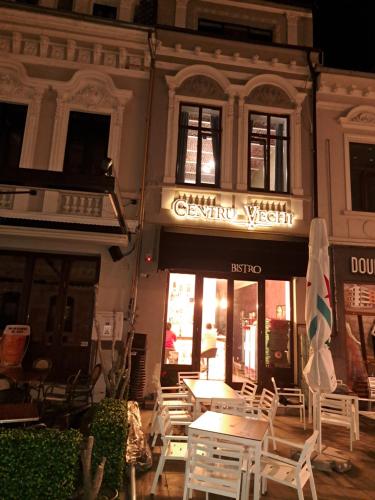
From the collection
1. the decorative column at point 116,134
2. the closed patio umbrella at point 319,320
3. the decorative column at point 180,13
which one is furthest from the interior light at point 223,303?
the decorative column at point 180,13

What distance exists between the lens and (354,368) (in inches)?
356

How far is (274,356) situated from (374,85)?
7.65 m

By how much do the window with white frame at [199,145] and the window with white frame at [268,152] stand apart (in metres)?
0.88

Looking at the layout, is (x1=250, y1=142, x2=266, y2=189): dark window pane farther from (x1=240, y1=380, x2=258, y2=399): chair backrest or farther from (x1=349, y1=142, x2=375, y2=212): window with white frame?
(x1=240, y1=380, x2=258, y2=399): chair backrest

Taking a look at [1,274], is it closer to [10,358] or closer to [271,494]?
[10,358]

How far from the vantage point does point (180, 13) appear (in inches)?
403

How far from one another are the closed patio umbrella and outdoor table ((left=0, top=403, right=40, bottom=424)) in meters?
3.61

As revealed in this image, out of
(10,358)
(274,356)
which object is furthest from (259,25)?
(10,358)

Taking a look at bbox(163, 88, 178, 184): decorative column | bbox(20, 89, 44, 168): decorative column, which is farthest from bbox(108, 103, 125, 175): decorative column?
bbox(20, 89, 44, 168): decorative column

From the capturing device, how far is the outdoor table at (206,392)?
5.48 m

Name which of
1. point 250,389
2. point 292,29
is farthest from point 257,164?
point 250,389

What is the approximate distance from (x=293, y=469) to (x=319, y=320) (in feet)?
6.73

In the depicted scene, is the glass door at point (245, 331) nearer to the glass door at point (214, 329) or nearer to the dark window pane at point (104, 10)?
the glass door at point (214, 329)

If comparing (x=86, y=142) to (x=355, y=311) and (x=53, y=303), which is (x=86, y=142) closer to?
(x=53, y=303)
